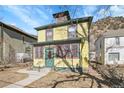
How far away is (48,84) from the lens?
20.4ft

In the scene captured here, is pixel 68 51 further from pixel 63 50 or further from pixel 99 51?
pixel 99 51

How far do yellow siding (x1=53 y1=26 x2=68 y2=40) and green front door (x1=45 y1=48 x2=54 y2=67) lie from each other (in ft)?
2.93

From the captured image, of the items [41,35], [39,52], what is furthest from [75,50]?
[41,35]

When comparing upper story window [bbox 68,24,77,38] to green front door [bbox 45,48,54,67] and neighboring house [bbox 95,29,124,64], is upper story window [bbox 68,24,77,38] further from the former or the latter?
neighboring house [bbox 95,29,124,64]

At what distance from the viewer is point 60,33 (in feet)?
33.3

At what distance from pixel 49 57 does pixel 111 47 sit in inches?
174

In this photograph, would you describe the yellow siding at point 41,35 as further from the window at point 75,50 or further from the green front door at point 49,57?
the window at point 75,50

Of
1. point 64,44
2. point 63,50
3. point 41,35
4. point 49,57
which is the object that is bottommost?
point 49,57

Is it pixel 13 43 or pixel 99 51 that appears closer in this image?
pixel 99 51

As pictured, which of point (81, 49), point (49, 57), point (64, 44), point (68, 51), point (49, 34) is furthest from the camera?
point (49, 34)

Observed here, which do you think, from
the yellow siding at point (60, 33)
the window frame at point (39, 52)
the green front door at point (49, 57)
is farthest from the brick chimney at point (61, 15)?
the window frame at point (39, 52)

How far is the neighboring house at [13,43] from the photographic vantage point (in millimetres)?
11594

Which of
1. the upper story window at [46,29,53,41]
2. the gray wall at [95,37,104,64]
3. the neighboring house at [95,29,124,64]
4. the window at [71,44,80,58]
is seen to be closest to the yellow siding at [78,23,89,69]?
the window at [71,44,80,58]
